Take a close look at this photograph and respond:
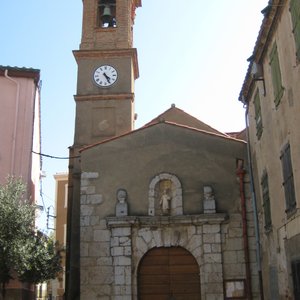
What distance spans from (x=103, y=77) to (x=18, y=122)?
5118 millimetres

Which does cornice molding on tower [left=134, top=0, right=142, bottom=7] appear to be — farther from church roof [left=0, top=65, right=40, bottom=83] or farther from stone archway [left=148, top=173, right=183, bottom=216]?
stone archway [left=148, top=173, right=183, bottom=216]

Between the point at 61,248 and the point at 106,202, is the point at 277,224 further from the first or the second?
the point at 61,248

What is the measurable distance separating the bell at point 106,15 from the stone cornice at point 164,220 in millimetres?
10573

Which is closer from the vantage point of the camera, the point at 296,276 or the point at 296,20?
the point at 296,20

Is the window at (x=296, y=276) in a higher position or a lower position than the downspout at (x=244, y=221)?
lower

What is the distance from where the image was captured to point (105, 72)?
21.2 m

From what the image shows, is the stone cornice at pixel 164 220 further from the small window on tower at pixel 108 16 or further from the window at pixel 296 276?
the small window on tower at pixel 108 16

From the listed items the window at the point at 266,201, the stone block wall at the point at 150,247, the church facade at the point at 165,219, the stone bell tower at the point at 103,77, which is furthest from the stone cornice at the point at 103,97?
the window at the point at 266,201

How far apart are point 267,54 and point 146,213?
6.14m

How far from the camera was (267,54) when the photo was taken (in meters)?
11.5

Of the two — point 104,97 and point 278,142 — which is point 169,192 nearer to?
point 278,142

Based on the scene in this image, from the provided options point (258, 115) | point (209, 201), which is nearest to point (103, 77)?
point (209, 201)

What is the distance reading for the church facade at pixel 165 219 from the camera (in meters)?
14.4

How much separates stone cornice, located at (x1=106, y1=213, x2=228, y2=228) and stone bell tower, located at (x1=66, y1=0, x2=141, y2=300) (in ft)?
13.6
